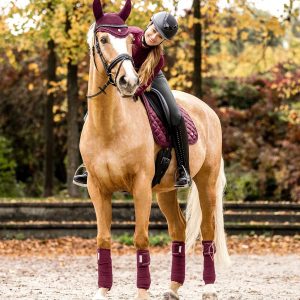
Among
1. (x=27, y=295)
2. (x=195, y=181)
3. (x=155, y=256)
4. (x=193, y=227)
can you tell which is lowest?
(x=155, y=256)

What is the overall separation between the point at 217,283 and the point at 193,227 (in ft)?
4.21

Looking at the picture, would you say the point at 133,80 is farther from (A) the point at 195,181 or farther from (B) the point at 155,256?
(B) the point at 155,256

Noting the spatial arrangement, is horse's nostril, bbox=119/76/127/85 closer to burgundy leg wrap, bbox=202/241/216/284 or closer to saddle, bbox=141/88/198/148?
saddle, bbox=141/88/198/148

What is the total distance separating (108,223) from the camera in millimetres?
6719

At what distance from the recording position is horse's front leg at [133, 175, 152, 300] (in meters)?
6.51

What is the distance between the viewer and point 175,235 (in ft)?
25.7

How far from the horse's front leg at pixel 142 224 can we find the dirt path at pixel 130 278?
4.13 feet

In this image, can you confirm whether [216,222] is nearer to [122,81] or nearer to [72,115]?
[122,81]

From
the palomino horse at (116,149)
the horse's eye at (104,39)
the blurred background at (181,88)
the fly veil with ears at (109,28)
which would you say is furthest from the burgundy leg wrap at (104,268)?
the blurred background at (181,88)

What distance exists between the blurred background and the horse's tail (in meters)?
6.57

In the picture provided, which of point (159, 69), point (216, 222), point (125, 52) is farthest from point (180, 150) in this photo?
point (125, 52)

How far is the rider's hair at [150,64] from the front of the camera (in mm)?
6754

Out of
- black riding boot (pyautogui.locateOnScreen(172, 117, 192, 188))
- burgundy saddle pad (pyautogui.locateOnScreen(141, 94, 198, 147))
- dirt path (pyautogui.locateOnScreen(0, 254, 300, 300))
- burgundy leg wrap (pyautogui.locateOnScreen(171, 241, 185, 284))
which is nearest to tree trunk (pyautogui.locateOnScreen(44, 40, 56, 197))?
dirt path (pyautogui.locateOnScreen(0, 254, 300, 300))

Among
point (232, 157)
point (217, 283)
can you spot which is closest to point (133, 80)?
point (217, 283)
